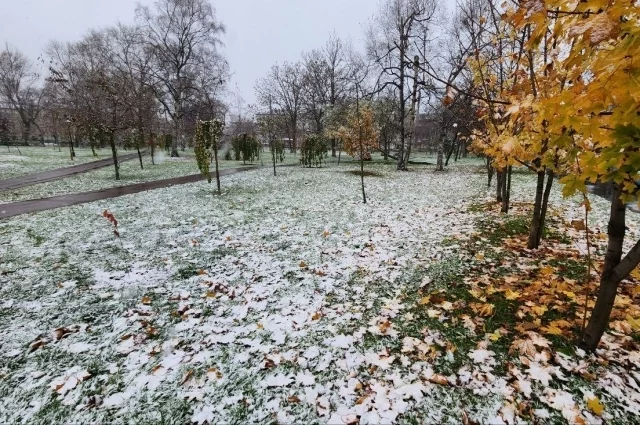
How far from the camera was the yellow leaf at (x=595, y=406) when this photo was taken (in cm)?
252

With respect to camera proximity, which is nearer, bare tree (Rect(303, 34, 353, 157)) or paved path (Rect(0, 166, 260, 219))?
paved path (Rect(0, 166, 260, 219))

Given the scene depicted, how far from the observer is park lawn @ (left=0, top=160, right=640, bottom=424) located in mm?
2793

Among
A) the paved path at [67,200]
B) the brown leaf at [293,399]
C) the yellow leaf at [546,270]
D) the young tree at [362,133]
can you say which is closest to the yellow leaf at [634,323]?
the yellow leaf at [546,270]

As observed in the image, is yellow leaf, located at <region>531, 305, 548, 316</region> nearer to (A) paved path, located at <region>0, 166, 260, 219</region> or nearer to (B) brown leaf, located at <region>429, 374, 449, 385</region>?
(B) brown leaf, located at <region>429, 374, 449, 385</region>

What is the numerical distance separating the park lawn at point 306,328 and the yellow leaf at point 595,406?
0.01 m

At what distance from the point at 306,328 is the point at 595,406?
2.85 metres

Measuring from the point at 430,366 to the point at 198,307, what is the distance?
3.25m

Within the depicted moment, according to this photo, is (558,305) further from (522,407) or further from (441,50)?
(441,50)

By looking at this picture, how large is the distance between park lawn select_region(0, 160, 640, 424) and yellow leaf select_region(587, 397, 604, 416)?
1 cm

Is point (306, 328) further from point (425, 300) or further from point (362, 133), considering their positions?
point (362, 133)

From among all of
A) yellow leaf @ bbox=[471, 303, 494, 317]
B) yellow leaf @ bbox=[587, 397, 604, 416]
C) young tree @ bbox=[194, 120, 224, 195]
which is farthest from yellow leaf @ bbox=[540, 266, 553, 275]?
young tree @ bbox=[194, 120, 224, 195]

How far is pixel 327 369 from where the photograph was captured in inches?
127

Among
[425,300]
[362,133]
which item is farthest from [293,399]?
[362,133]

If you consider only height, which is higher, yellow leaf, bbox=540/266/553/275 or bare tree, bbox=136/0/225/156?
bare tree, bbox=136/0/225/156
